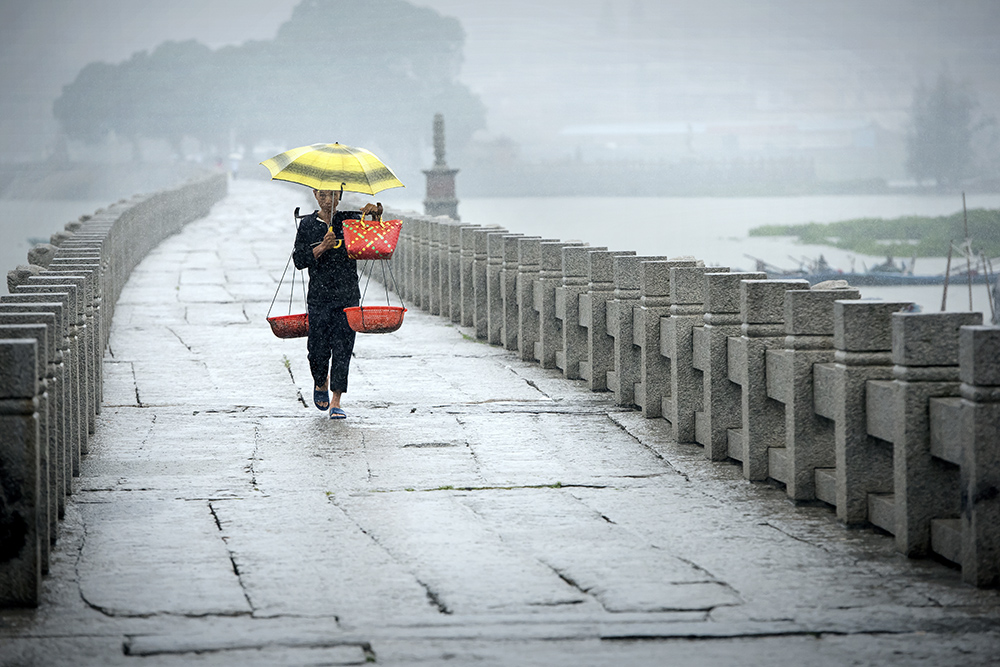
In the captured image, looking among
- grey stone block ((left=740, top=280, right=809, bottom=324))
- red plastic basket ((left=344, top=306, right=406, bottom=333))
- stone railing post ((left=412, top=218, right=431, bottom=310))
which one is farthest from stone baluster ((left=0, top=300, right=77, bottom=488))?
stone railing post ((left=412, top=218, right=431, bottom=310))

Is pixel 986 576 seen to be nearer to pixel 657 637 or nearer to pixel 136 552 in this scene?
pixel 657 637

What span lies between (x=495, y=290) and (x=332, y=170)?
4162mm

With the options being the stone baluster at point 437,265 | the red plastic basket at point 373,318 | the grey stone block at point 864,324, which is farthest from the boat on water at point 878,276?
the grey stone block at point 864,324

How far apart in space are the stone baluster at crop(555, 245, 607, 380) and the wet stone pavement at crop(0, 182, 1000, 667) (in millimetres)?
922

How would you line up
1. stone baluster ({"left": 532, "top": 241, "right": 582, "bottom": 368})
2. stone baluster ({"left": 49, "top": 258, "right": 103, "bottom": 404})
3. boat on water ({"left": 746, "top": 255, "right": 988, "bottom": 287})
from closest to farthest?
1. stone baluster ({"left": 49, "top": 258, "right": 103, "bottom": 404})
2. stone baluster ({"left": 532, "top": 241, "right": 582, "bottom": 368})
3. boat on water ({"left": 746, "top": 255, "right": 988, "bottom": 287})

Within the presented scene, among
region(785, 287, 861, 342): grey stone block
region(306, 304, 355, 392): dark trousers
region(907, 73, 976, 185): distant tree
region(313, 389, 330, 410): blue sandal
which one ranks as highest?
region(907, 73, 976, 185): distant tree

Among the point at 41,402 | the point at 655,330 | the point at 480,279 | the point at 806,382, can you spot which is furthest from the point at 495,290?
the point at 41,402

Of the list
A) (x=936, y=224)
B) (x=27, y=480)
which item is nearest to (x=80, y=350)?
(x=27, y=480)

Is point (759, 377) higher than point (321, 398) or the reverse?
higher

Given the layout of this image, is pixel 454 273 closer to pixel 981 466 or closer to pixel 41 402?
pixel 41 402

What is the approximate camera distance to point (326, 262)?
28.7 feet

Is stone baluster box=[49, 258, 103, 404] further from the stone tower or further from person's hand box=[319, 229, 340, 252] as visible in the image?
the stone tower

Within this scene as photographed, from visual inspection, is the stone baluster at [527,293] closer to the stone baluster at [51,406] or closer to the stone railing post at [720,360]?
the stone railing post at [720,360]

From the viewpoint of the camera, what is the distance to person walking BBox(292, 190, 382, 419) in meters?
8.70
